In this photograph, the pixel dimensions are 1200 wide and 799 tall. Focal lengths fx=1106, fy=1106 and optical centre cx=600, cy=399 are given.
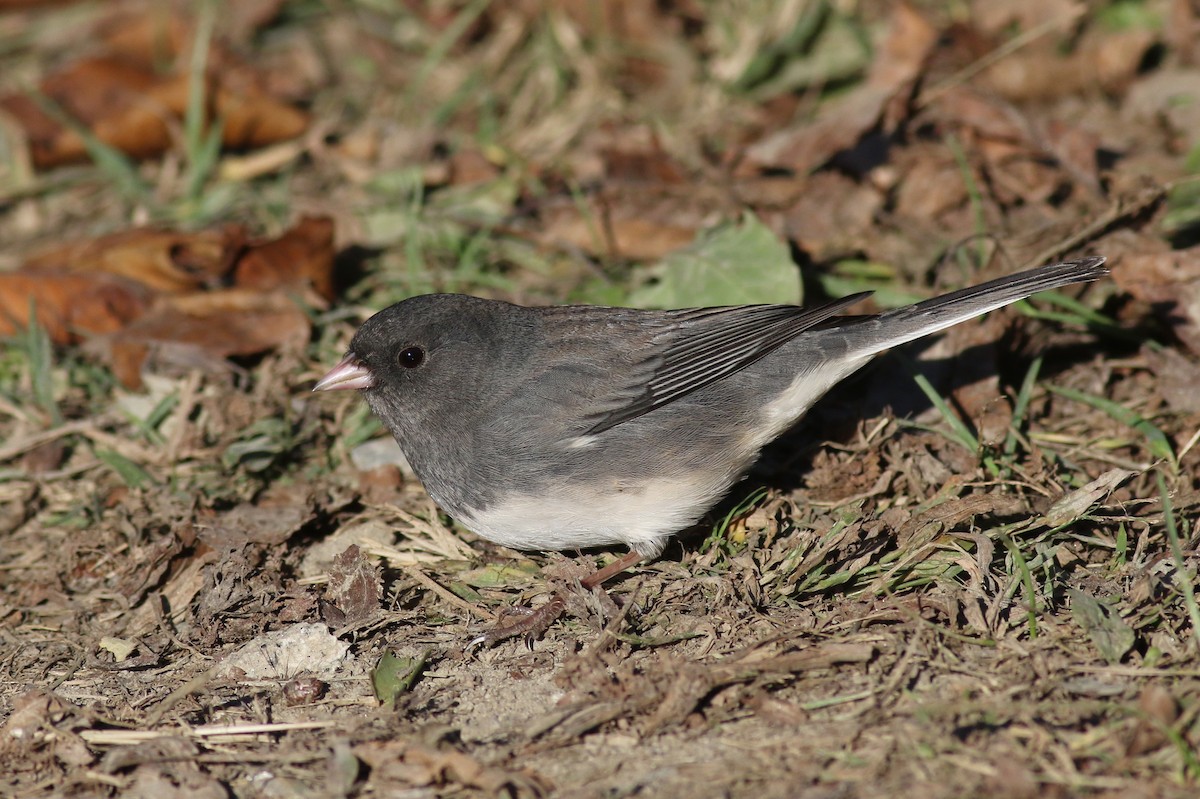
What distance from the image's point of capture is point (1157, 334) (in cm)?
393

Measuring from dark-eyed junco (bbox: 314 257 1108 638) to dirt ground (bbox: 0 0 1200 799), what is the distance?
9.6 inches

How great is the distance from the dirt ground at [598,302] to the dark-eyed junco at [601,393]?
244 mm

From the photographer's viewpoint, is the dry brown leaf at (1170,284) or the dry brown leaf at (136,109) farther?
the dry brown leaf at (136,109)

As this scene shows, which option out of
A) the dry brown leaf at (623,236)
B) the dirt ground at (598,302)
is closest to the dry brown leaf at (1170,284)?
the dirt ground at (598,302)

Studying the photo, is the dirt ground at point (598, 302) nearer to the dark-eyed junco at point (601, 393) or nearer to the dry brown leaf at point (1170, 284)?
the dry brown leaf at point (1170, 284)

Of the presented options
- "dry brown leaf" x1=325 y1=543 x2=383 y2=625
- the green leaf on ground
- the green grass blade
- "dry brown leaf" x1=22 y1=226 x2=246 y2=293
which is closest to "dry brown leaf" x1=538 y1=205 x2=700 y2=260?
the green leaf on ground

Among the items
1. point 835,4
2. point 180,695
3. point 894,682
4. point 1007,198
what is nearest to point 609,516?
point 894,682

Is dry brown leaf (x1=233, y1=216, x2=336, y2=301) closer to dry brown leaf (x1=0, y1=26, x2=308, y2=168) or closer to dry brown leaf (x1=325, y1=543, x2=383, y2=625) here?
dry brown leaf (x1=0, y1=26, x2=308, y2=168)

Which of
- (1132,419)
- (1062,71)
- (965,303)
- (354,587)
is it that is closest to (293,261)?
(354,587)

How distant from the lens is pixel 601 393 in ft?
11.2

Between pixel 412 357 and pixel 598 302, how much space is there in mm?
1137

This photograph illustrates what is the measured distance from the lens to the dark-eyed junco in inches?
128

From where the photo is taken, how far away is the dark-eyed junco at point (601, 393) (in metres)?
3.26

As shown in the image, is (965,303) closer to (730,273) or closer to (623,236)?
(730,273)
